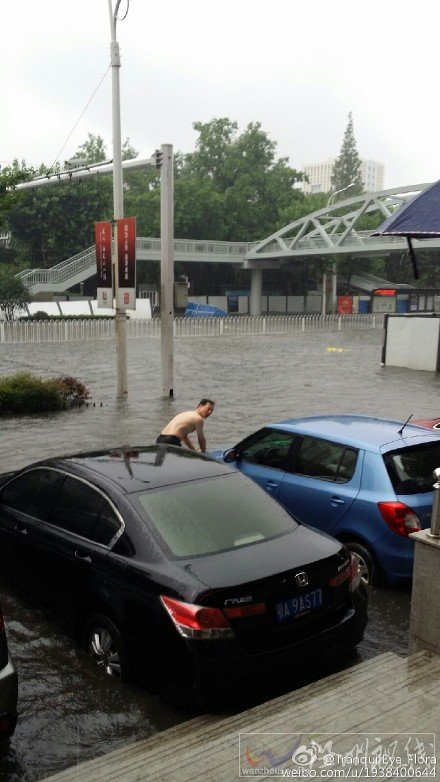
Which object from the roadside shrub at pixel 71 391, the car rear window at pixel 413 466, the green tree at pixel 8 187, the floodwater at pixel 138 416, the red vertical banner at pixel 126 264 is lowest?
the floodwater at pixel 138 416

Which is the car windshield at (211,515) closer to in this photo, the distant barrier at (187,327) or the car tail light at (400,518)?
the car tail light at (400,518)

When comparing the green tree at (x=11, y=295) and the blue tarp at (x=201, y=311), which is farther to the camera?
the blue tarp at (x=201, y=311)

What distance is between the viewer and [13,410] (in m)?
15.9

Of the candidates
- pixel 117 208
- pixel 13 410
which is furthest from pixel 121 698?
pixel 117 208

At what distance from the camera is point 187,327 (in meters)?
43.3

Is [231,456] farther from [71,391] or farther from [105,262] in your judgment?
[105,262]

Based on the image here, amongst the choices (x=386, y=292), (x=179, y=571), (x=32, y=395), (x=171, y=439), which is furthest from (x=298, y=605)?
(x=386, y=292)

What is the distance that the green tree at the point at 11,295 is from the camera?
50.6 meters

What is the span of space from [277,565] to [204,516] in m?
0.69

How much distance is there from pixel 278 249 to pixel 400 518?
2560 inches

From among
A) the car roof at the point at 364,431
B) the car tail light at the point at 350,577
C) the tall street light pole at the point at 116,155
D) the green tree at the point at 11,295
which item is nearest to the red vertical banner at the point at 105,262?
the tall street light pole at the point at 116,155

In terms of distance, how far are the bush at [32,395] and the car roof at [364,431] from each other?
31.3ft

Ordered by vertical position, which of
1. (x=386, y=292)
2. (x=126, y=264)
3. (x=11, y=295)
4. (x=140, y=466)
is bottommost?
(x=140, y=466)

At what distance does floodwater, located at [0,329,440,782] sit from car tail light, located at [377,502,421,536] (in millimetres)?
648
